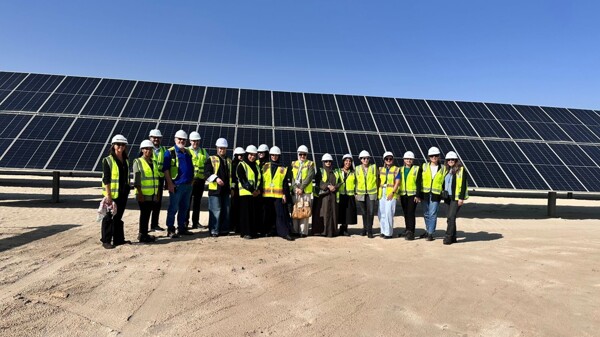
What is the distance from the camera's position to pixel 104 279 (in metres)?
4.87

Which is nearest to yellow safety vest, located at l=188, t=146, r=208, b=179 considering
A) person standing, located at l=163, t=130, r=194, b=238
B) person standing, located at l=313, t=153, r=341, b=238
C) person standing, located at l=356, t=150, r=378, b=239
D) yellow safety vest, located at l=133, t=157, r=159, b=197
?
person standing, located at l=163, t=130, r=194, b=238

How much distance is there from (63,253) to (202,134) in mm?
6561

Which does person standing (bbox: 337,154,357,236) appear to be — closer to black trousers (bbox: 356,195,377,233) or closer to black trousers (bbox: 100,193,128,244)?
black trousers (bbox: 356,195,377,233)

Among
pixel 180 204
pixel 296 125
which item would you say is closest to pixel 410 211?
pixel 180 204

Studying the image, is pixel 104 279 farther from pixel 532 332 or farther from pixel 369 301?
pixel 532 332

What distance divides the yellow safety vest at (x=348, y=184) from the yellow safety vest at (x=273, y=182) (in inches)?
54.1

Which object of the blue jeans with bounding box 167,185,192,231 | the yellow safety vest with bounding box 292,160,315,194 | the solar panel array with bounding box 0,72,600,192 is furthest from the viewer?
the solar panel array with bounding box 0,72,600,192

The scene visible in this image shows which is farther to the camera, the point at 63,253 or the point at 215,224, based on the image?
the point at 215,224

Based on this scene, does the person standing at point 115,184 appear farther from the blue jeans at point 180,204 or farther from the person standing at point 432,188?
the person standing at point 432,188

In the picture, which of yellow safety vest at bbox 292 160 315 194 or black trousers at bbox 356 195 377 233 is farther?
black trousers at bbox 356 195 377 233

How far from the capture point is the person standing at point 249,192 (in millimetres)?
7570

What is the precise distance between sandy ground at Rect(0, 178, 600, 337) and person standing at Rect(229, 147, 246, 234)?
23.8 inches

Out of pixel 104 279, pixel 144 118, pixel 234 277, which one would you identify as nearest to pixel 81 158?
pixel 144 118

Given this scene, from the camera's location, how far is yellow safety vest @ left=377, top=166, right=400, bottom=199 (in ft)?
26.7
